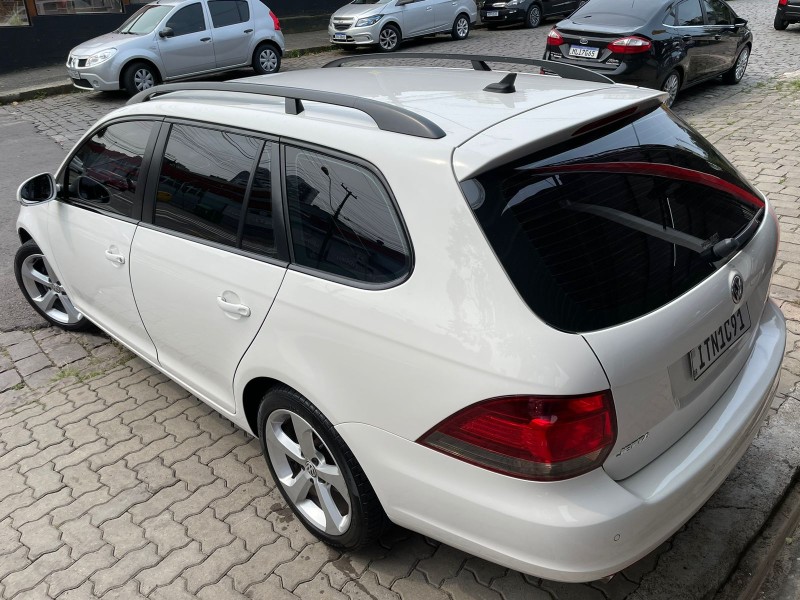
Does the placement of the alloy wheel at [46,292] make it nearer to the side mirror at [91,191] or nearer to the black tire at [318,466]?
the side mirror at [91,191]

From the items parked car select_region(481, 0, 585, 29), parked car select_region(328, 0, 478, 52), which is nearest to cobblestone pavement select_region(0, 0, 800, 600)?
parked car select_region(328, 0, 478, 52)

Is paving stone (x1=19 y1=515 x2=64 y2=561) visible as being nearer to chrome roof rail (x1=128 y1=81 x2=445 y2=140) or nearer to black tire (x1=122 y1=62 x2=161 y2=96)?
chrome roof rail (x1=128 y1=81 x2=445 y2=140)

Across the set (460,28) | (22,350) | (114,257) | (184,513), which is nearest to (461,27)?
(460,28)

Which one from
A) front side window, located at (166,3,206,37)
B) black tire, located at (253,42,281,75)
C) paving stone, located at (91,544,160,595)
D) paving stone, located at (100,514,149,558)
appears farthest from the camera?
black tire, located at (253,42,281,75)

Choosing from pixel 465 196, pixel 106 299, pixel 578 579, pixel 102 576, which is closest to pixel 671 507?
pixel 578 579

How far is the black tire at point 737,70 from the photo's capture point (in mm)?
10977

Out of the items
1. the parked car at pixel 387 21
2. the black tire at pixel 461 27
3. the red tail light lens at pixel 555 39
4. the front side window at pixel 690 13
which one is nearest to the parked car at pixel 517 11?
the black tire at pixel 461 27

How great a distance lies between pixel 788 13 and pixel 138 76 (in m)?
14.8

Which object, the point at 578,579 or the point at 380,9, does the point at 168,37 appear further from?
the point at 578,579

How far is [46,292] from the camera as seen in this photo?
15.5 ft

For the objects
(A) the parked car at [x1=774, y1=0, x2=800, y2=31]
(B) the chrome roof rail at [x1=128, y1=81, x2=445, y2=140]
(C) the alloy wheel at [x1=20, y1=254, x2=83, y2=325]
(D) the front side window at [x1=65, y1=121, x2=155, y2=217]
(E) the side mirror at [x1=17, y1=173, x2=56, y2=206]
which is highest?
(B) the chrome roof rail at [x1=128, y1=81, x2=445, y2=140]

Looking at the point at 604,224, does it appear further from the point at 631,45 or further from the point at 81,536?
the point at 631,45

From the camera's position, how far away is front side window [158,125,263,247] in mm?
2768

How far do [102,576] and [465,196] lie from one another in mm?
2084
